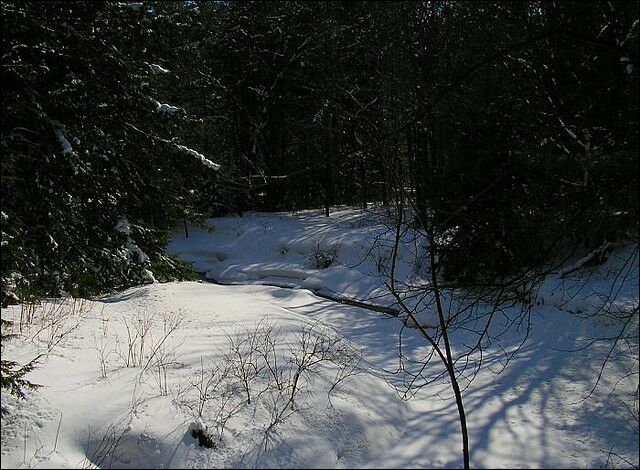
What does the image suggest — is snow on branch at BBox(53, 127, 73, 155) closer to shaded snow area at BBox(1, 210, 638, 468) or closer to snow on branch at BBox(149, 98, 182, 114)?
snow on branch at BBox(149, 98, 182, 114)

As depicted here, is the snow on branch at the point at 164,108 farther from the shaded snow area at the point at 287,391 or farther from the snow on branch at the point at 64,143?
the shaded snow area at the point at 287,391

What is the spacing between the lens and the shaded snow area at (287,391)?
3561mm

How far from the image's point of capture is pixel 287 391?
4.63 m

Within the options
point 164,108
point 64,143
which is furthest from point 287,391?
point 164,108

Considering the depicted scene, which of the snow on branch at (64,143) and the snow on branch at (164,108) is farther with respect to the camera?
the snow on branch at (164,108)

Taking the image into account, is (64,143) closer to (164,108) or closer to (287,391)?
(164,108)

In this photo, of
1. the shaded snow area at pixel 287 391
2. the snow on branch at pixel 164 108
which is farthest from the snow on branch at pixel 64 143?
the shaded snow area at pixel 287 391

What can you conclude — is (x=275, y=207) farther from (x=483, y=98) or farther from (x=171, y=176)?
(x=483, y=98)

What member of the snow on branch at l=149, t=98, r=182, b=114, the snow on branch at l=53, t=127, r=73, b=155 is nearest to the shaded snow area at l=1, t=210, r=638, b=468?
the snow on branch at l=53, t=127, r=73, b=155

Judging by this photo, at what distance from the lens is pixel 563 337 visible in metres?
8.10

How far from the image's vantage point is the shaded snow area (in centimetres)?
356

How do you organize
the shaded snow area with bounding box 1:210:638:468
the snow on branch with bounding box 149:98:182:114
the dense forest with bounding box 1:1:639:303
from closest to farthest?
the shaded snow area with bounding box 1:210:638:468 < the dense forest with bounding box 1:1:639:303 < the snow on branch with bounding box 149:98:182:114

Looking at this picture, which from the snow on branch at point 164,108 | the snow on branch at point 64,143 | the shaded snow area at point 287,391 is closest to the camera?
the shaded snow area at point 287,391

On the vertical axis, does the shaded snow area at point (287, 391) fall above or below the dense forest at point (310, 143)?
below
